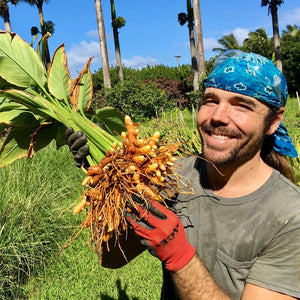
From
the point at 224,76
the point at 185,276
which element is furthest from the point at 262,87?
the point at 185,276

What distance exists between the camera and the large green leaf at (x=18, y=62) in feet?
6.04

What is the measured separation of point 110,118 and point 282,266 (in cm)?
149

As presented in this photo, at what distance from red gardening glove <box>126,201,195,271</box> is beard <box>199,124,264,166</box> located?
1.25 feet

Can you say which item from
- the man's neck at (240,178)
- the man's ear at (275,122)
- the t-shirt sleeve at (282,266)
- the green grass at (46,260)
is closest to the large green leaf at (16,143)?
the man's neck at (240,178)

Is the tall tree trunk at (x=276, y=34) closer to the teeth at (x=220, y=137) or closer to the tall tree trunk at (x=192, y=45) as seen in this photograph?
the tall tree trunk at (x=192, y=45)

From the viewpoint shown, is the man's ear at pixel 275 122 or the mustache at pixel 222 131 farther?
the man's ear at pixel 275 122

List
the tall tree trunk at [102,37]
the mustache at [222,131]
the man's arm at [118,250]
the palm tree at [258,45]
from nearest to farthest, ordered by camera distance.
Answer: the mustache at [222,131] → the man's arm at [118,250] → the tall tree trunk at [102,37] → the palm tree at [258,45]

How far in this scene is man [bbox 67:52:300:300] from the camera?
4.42ft

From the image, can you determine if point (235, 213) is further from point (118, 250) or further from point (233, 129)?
point (118, 250)

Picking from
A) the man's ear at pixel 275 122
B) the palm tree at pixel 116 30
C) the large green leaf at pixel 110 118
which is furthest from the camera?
the palm tree at pixel 116 30

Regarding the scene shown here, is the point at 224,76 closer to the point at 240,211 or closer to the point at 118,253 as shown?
the point at 240,211

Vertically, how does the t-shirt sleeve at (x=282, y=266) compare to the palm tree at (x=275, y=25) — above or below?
below

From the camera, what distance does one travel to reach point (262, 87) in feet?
5.07

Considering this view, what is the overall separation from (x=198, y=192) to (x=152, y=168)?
1.03 feet
